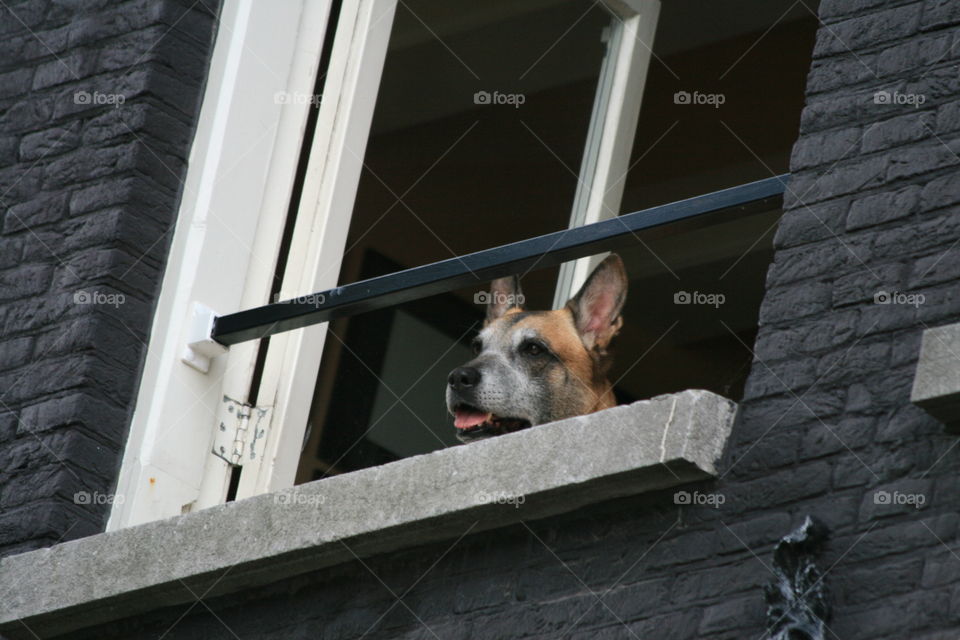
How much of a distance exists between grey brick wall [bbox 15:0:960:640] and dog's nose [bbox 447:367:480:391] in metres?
1.29

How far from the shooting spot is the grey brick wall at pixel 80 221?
20.0 feet

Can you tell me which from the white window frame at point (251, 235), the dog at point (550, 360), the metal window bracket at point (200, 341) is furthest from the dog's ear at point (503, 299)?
the metal window bracket at point (200, 341)

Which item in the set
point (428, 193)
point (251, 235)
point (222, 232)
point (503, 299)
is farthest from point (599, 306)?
point (428, 193)

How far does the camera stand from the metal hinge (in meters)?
6.35

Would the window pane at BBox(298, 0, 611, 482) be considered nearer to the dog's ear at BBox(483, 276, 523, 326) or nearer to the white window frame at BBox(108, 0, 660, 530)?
the dog's ear at BBox(483, 276, 523, 326)

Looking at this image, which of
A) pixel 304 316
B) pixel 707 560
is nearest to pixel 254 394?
pixel 304 316

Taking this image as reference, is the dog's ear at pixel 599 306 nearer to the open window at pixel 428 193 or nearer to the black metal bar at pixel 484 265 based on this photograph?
the open window at pixel 428 193

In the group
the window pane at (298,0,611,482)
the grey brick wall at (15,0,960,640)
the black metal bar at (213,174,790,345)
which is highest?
the window pane at (298,0,611,482)

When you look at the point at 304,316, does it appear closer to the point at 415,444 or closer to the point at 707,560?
A: the point at 707,560

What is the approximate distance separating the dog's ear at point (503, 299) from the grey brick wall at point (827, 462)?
2133 mm

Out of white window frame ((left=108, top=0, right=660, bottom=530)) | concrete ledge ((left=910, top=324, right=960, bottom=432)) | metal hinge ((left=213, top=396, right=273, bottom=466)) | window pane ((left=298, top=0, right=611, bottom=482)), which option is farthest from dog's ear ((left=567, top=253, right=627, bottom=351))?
concrete ledge ((left=910, top=324, right=960, bottom=432))

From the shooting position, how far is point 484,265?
5.61 metres

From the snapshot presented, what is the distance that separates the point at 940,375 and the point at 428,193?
5.61 metres

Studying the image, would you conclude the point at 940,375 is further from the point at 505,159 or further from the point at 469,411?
the point at 505,159
